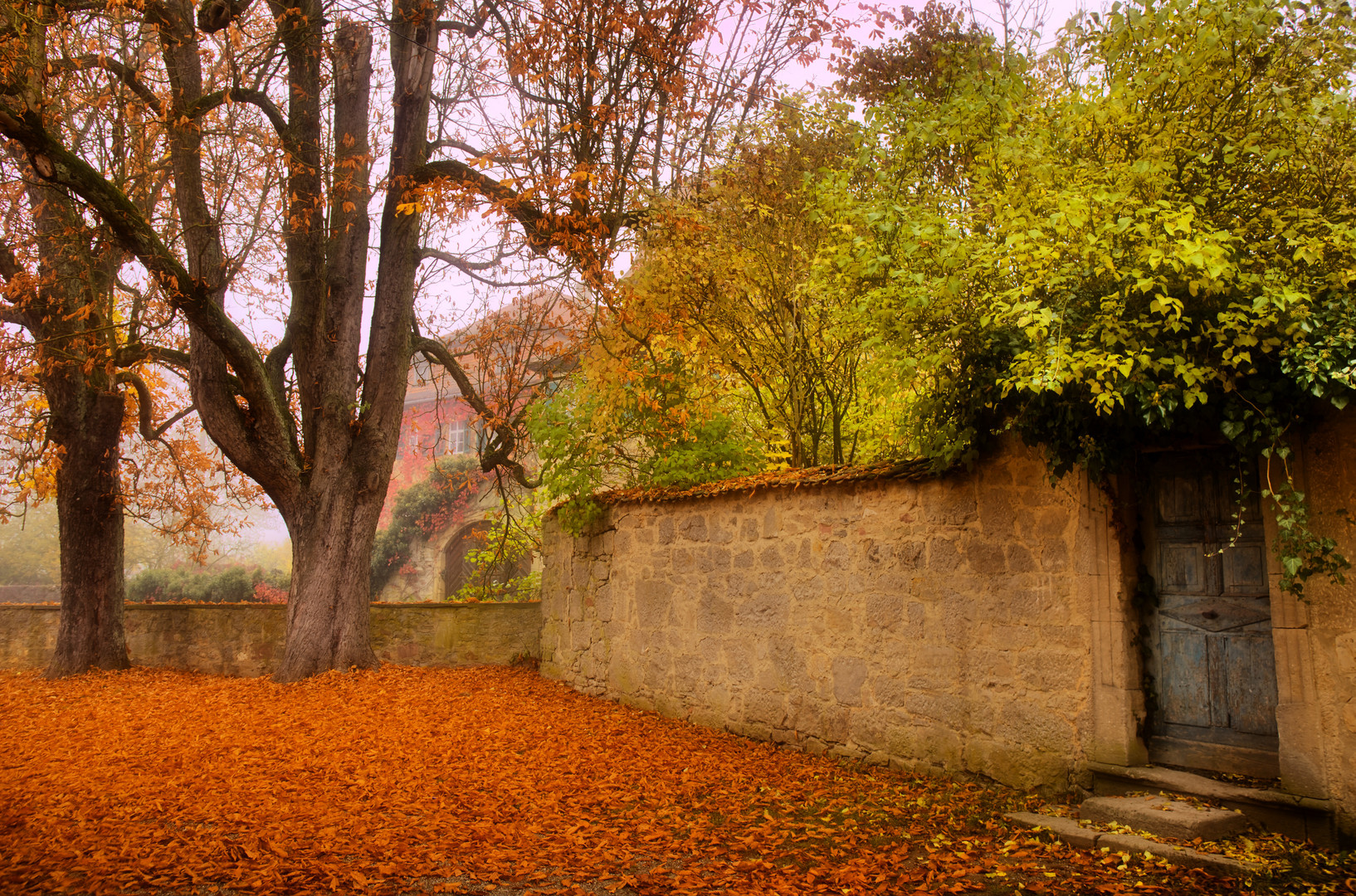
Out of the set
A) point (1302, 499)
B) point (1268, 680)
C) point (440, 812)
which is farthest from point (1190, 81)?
point (440, 812)

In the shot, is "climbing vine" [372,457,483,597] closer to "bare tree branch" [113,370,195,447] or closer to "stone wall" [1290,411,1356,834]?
"bare tree branch" [113,370,195,447]

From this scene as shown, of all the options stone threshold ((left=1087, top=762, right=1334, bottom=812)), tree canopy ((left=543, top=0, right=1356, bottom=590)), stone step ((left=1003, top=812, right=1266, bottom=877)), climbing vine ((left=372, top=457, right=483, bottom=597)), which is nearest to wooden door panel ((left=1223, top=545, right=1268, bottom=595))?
tree canopy ((left=543, top=0, right=1356, bottom=590))

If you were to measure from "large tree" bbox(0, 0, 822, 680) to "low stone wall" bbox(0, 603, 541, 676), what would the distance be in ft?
4.05

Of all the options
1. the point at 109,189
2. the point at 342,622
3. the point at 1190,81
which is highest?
the point at 109,189

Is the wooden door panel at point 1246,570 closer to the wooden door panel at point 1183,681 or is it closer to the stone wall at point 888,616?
the wooden door panel at point 1183,681

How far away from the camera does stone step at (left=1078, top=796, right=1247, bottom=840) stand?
12.2 feet

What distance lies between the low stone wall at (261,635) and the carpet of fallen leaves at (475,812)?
2506mm

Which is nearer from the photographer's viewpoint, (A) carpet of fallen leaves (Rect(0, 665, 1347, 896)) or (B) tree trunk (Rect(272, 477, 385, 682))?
(A) carpet of fallen leaves (Rect(0, 665, 1347, 896))

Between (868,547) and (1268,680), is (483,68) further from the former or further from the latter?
(1268,680)

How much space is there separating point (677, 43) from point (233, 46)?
4.77 meters

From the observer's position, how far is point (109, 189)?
6.49m

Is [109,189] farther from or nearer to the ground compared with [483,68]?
nearer to the ground

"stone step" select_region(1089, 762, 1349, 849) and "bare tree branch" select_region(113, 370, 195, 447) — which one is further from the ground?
"bare tree branch" select_region(113, 370, 195, 447)

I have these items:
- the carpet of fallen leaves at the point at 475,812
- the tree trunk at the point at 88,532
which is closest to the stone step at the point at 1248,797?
the carpet of fallen leaves at the point at 475,812
